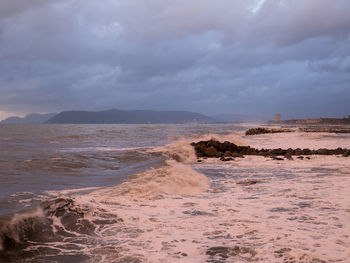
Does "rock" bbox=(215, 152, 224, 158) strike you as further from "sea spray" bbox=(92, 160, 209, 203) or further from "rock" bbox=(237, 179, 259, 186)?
"rock" bbox=(237, 179, 259, 186)

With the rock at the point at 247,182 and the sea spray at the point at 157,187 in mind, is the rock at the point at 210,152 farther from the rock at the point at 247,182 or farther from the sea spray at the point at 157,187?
the rock at the point at 247,182

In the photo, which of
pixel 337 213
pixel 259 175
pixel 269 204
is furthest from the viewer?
pixel 259 175

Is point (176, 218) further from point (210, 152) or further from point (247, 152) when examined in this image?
point (247, 152)

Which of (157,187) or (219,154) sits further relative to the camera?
(219,154)

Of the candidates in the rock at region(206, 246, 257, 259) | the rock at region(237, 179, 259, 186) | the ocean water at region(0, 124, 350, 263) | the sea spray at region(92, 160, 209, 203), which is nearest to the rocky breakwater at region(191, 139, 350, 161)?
the ocean water at region(0, 124, 350, 263)

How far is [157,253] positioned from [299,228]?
1999 mm


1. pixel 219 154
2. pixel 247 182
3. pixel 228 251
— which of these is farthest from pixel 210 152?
pixel 228 251

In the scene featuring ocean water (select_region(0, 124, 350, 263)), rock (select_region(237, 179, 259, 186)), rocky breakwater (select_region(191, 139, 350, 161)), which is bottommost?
rock (select_region(237, 179, 259, 186))

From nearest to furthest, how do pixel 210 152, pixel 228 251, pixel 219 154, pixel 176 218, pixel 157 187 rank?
pixel 228 251 → pixel 176 218 → pixel 157 187 → pixel 219 154 → pixel 210 152

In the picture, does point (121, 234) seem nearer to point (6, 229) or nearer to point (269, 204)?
point (6, 229)

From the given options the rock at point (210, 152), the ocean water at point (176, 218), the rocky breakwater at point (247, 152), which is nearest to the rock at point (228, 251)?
the ocean water at point (176, 218)

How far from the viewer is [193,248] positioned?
3.52 m

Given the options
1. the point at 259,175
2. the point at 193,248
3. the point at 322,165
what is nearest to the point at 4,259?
the point at 193,248

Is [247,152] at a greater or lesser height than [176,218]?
greater
